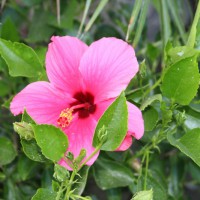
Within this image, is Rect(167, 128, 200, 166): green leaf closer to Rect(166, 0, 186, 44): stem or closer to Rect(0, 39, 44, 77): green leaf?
Rect(0, 39, 44, 77): green leaf

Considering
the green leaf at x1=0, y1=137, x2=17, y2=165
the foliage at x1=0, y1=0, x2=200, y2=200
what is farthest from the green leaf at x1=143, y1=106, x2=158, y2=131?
the green leaf at x1=0, y1=137, x2=17, y2=165

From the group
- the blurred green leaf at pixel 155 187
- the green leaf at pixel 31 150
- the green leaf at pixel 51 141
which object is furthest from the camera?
the blurred green leaf at pixel 155 187

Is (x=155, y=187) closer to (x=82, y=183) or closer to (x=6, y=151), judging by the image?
(x=82, y=183)

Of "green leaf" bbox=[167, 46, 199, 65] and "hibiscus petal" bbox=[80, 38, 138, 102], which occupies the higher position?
"green leaf" bbox=[167, 46, 199, 65]

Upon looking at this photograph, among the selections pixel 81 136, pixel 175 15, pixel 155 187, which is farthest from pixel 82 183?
pixel 175 15

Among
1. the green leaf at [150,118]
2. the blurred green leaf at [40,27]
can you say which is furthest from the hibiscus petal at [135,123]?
the blurred green leaf at [40,27]

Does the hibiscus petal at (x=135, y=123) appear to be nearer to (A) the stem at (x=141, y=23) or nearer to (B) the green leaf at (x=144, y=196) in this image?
(B) the green leaf at (x=144, y=196)
